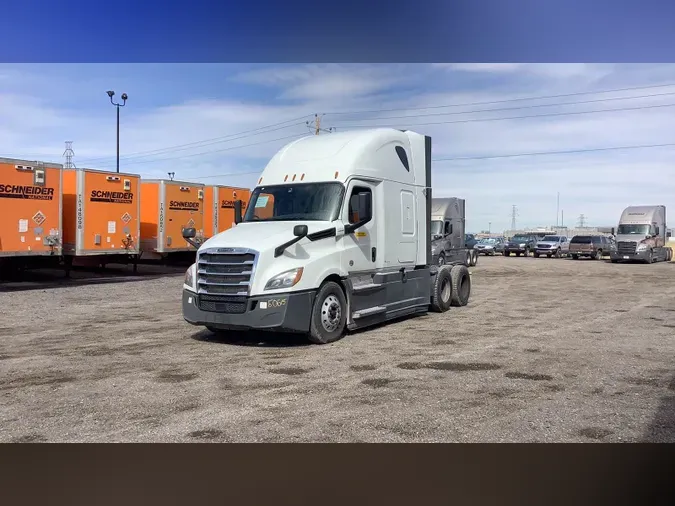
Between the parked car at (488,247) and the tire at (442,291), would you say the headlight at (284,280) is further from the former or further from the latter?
the parked car at (488,247)

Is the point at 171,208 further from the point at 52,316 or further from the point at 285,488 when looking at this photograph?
the point at 285,488

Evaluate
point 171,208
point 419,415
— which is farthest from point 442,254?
point 419,415

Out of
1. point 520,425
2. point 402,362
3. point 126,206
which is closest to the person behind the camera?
point 520,425

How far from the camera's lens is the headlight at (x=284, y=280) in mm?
9164

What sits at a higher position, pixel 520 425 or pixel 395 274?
pixel 395 274

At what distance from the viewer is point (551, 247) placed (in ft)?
150

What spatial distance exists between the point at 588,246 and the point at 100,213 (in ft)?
113

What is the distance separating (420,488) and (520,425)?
170cm

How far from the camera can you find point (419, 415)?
5.88m

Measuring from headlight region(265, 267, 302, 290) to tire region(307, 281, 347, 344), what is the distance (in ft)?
1.84

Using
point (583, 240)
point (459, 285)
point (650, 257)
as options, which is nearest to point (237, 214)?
point (459, 285)

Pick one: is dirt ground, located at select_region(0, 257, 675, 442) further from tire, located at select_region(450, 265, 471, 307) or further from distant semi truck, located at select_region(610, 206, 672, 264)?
distant semi truck, located at select_region(610, 206, 672, 264)

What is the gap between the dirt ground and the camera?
5504 millimetres

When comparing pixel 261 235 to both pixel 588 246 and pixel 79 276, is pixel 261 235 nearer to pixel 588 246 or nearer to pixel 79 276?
pixel 79 276
